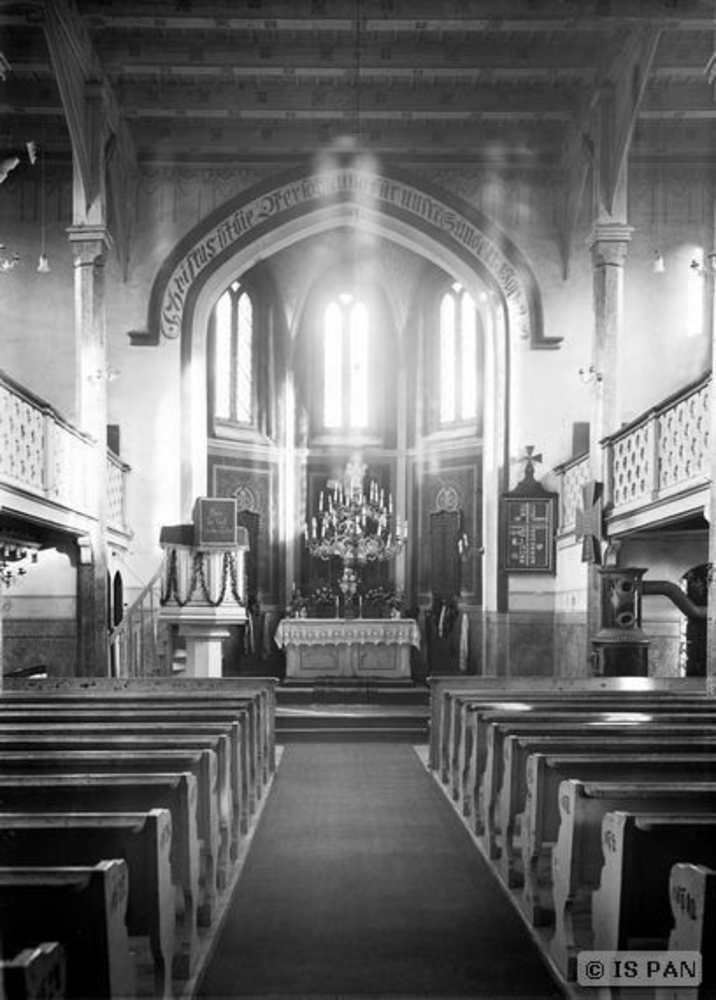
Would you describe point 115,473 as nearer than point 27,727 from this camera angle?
No

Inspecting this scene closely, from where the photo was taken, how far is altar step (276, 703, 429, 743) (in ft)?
38.8

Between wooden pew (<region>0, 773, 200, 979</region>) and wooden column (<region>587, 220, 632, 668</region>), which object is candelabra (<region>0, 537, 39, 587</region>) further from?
wooden pew (<region>0, 773, 200, 979</region>)

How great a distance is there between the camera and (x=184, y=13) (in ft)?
41.5

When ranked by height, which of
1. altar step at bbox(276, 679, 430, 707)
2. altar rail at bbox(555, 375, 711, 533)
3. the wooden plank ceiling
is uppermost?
the wooden plank ceiling

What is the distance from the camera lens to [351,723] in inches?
490

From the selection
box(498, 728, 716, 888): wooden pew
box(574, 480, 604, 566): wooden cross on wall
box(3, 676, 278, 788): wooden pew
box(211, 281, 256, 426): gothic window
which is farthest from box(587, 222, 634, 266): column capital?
box(498, 728, 716, 888): wooden pew

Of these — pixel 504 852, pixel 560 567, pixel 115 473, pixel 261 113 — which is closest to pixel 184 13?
pixel 261 113

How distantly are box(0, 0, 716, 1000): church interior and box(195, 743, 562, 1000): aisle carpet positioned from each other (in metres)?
0.03

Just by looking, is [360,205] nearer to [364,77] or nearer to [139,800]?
[364,77]

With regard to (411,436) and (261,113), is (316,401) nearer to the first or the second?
(411,436)

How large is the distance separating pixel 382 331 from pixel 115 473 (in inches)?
258

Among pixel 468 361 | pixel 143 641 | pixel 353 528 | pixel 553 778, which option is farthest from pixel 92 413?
pixel 553 778

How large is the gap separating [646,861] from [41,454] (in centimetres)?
930

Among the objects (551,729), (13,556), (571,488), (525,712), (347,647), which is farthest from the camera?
(347,647)
